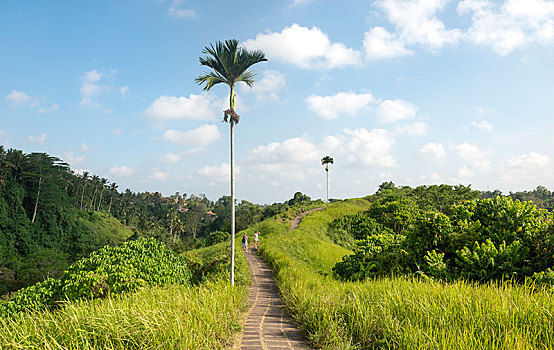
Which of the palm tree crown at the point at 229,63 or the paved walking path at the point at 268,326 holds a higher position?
the palm tree crown at the point at 229,63

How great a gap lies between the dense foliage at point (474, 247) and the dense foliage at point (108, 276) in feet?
21.0

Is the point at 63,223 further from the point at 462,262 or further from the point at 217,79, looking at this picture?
the point at 462,262

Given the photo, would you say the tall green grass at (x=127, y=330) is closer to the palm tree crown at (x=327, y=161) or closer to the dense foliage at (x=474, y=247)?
the dense foliage at (x=474, y=247)

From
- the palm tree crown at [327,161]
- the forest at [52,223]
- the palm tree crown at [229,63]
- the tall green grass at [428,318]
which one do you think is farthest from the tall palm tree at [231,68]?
the palm tree crown at [327,161]

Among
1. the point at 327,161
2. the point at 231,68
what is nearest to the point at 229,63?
the point at 231,68

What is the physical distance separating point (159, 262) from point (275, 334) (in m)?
7.08

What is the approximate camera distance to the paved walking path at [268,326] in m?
5.05

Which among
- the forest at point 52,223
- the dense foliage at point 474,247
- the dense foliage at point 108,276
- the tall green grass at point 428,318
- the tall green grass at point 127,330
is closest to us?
the tall green grass at point 428,318

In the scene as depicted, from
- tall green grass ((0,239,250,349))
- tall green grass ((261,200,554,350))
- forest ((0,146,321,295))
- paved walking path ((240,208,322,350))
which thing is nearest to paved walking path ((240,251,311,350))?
paved walking path ((240,208,322,350))

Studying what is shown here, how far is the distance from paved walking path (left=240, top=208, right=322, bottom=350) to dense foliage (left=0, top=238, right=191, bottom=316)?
129 inches

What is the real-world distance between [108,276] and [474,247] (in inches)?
384

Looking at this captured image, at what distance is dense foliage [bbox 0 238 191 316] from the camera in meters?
9.02

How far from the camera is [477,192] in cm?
3806

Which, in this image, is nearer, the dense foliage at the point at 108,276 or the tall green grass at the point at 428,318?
the tall green grass at the point at 428,318
